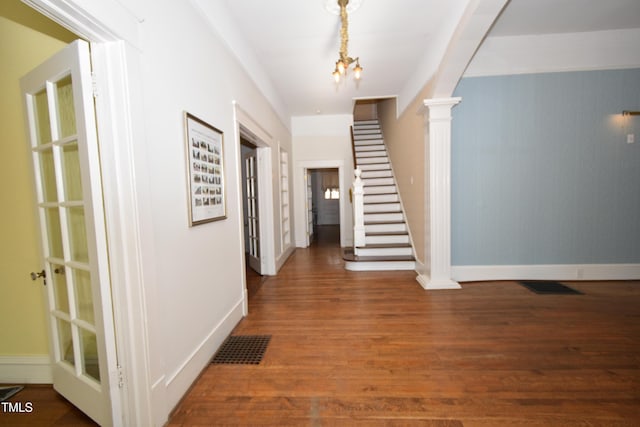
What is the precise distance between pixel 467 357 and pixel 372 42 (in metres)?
3.50

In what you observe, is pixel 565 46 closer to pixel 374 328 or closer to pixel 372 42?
pixel 372 42

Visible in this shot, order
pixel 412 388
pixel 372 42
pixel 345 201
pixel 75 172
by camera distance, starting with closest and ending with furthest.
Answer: pixel 75 172, pixel 412 388, pixel 372 42, pixel 345 201

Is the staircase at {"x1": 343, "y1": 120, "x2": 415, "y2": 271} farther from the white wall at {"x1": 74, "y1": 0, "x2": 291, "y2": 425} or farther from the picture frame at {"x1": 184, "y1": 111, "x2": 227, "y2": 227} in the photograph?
the picture frame at {"x1": 184, "y1": 111, "x2": 227, "y2": 227}

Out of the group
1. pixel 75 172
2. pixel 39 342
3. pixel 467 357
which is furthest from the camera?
pixel 467 357

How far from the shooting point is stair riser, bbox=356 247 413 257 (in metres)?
4.59

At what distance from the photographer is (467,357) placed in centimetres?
205

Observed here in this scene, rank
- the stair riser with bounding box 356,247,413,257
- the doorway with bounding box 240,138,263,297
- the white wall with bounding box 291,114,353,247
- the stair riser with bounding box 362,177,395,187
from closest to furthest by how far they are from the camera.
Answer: the doorway with bounding box 240,138,263,297
the stair riser with bounding box 356,247,413,257
the stair riser with bounding box 362,177,395,187
the white wall with bounding box 291,114,353,247

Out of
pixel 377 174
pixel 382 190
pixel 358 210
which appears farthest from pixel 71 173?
pixel 377 174

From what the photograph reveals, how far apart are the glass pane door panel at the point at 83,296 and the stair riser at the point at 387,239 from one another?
3.98m

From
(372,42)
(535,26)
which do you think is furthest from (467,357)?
(535,26)

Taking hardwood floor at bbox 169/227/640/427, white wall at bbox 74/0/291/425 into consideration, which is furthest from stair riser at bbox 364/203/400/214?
white wall at bbox 74/0/291/425

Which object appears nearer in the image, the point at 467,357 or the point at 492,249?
the point at 467,357

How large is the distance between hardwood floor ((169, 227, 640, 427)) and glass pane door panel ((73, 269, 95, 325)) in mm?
806

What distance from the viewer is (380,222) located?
5.13 metres
